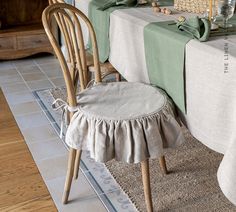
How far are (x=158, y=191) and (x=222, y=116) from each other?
0.67 m

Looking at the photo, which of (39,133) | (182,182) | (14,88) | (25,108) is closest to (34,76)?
(14,88)

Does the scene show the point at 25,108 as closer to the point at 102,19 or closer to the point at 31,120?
the point at 31,120

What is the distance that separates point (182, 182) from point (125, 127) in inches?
24.3

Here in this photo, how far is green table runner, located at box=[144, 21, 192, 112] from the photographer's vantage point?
1449 millimetres

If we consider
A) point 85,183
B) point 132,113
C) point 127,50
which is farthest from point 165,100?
point 85,183

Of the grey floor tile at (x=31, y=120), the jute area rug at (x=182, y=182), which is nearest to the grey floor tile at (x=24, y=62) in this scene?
the grey floor tile at (x=31, y=120)

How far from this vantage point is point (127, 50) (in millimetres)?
1880

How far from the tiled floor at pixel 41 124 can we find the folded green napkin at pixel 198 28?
88cm

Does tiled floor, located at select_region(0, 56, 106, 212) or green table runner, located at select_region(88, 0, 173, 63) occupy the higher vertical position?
green table runner, located at select_region(88, 0, 173, 63)

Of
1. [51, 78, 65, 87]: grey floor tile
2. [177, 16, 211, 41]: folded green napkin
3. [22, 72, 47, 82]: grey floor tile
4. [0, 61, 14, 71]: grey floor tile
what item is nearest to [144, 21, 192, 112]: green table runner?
[177, 16, 211, 41]: folded green napkin

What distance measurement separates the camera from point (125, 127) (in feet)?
4.68

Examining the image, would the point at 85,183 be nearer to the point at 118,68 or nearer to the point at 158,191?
the point at 158,191

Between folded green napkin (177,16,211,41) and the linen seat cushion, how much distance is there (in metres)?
0.30

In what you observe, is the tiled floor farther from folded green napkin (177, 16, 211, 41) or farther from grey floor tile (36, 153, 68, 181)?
folded green napkin (177, 16, 211, 41)
